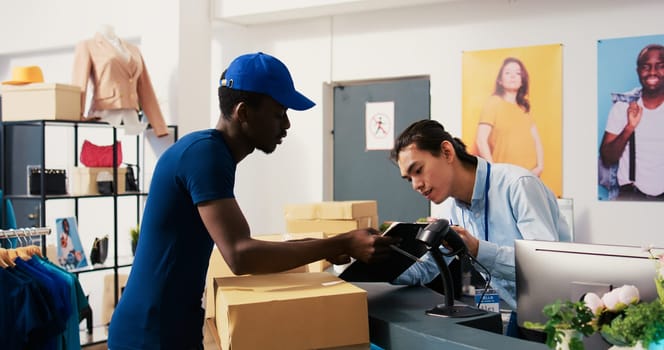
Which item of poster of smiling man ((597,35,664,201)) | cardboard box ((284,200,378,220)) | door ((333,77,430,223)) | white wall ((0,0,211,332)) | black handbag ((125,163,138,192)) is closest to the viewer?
cardboard box ((284,200,378,220))

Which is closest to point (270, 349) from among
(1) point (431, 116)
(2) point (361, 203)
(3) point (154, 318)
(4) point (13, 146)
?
(3) point (154, 318)

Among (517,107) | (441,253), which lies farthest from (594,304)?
(517,107)

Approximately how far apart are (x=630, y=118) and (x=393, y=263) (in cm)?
328

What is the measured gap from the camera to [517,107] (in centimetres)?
508

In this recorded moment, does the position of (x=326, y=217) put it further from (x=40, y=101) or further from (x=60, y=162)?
(x=60, y=162)

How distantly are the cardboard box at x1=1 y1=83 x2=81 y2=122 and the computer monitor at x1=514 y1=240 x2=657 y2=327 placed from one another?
379cm

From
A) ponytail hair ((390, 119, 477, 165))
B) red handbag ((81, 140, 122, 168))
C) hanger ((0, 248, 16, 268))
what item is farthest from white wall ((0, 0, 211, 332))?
ponytail hair ((390, 119, 477, 165))

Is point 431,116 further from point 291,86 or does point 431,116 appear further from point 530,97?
point 291,86

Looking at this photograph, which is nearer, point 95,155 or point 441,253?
point 441,253

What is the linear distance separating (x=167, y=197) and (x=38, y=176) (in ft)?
11.6

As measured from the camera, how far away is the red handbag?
5.03 m

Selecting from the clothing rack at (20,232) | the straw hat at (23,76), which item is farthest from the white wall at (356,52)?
the clothing rack at (20,232)

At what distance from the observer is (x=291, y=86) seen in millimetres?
1733

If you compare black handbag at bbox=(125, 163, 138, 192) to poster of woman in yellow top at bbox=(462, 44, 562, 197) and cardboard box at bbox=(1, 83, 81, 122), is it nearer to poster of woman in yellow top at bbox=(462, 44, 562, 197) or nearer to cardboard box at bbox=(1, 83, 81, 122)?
cardboard box at bbox=(1, 83, 81, 122)
